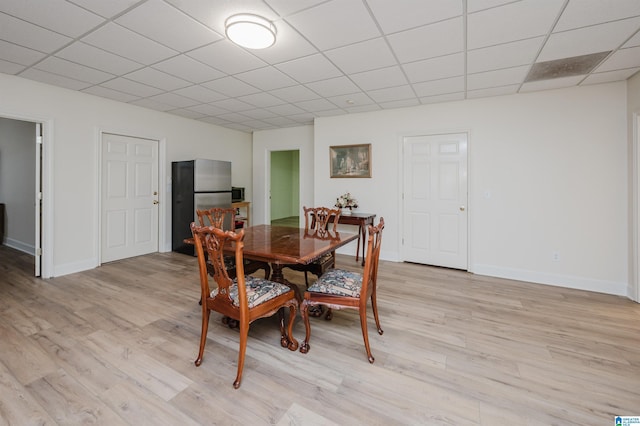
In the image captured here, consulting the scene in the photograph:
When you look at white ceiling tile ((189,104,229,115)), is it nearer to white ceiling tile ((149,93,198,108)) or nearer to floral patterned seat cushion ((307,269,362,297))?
white ceiling tile ((149,93,198,108))

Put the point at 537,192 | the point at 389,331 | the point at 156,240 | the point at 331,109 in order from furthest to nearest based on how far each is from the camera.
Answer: the point at 156,240 < the point at 331,109 < the point at 537,192 < the point at 389,331

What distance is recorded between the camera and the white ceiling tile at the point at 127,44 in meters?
2.39

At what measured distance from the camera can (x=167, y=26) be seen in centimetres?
230

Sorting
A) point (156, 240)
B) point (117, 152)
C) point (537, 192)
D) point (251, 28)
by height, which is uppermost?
point (251, 28)

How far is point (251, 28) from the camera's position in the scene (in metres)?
2.17

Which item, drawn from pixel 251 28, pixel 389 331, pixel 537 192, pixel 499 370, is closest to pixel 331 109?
pixel 251 28

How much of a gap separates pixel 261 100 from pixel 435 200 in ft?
9.95

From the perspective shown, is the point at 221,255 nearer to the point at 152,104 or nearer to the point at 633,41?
the point at 633,41

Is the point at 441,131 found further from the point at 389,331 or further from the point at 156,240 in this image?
the point at 156,240

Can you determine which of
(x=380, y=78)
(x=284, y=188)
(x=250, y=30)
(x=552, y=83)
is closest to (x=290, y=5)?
(x=250, y=30)

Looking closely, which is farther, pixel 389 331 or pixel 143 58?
pixel 143 58

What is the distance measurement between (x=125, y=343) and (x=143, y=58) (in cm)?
265

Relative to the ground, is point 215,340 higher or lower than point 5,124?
lower

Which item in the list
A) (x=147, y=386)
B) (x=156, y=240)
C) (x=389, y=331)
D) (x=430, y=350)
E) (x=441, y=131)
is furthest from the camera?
(x=156, y=240)
